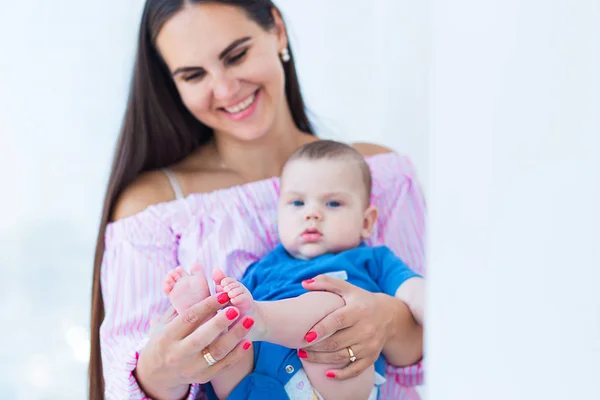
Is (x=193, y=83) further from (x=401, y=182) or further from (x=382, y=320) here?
(x=382, y=320)

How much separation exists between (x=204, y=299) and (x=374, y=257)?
429 millimetres

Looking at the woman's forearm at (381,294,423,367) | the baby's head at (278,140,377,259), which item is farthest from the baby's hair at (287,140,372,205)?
the woman's forearm at (381,294,423,367)

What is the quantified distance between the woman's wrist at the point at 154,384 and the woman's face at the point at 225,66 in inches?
23.9

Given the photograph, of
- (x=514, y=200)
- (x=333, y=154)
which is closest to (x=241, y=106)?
(x=333, y=154)

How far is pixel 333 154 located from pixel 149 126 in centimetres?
47

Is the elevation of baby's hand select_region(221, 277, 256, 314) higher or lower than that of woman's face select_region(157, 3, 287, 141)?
lower

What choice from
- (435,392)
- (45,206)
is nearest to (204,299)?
(435,392)

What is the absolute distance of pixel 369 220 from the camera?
1486 millimetres

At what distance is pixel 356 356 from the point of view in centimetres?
124

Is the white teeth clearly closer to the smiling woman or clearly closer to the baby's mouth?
the smiling woman

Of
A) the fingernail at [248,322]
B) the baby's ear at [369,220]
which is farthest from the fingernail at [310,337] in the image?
the baby's ear at [369,220]

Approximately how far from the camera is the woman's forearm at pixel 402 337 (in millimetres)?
1321

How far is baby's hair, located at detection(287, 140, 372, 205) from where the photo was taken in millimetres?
1439

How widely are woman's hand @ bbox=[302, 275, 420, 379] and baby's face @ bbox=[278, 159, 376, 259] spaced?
145mm
